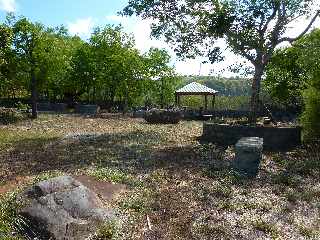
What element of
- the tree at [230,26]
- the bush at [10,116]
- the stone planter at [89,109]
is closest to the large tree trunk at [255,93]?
the tree at [230,26]

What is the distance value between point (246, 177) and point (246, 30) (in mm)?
11187

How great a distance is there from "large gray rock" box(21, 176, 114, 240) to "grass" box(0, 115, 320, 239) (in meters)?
0.35

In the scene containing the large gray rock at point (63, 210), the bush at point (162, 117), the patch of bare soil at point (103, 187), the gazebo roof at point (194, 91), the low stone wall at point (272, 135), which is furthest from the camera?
the gazebo roof at point (194, 91)

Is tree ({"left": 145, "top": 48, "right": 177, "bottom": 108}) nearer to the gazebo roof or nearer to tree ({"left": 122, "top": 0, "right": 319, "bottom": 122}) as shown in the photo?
the gazebo roof

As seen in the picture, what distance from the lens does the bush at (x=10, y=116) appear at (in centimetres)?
3565

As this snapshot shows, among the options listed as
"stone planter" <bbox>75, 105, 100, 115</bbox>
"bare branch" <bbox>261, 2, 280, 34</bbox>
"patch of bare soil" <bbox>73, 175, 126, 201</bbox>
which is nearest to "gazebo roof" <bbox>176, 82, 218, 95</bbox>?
"stone planter" <bbox>75, 105, 100, 115</bbox>

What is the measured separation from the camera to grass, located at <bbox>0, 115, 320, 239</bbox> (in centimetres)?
1048

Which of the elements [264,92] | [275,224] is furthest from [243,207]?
[264,92]

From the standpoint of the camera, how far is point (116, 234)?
968cm

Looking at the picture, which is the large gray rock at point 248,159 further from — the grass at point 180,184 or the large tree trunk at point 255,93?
the large tree trunk at point 255,93

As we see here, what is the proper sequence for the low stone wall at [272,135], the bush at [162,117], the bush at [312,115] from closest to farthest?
the bush at [312,115] < the low stone wall at [272,135] < the bush at [162,117]

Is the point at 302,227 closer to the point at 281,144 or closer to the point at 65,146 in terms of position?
the point at 281,144

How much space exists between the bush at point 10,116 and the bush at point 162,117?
10.7 meters

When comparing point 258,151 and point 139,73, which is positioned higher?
point 139,73
